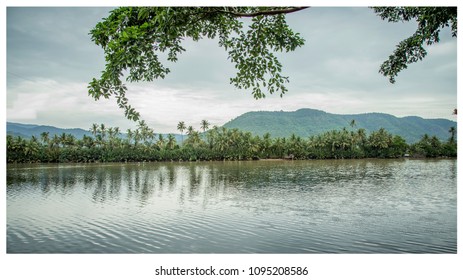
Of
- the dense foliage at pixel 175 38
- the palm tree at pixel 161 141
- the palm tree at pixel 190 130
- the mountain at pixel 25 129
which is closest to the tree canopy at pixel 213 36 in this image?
the dense foliage at pixel 175 38

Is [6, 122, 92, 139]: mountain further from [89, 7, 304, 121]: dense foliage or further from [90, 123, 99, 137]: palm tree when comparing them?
[90, 123, 99, 137]: palm tree

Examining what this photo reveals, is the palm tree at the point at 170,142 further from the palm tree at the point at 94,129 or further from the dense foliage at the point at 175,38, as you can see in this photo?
the dense foliage at the point at 175,38

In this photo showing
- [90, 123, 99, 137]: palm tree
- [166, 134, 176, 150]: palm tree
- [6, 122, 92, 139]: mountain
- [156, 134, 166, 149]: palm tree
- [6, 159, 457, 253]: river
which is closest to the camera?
[6, 122, 92, 139]: mountain

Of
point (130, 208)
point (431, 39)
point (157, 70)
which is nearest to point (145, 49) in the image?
point (157, 70)

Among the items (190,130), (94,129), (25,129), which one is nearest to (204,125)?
(190,130)

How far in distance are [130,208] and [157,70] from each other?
8537 mm

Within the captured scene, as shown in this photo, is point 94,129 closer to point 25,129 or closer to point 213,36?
point 25,129

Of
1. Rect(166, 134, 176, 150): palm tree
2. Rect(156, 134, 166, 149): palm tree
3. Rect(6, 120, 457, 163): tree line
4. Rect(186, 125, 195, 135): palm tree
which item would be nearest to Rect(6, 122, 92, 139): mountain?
Rect(6, 120, 457, 163): tree line

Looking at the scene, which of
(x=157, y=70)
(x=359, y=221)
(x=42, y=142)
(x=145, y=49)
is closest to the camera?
(x=145, y=49)

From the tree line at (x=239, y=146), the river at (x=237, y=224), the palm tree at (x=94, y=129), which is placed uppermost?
the palm tree at (x=94, y=129)

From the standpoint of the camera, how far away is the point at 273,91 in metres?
5.00
